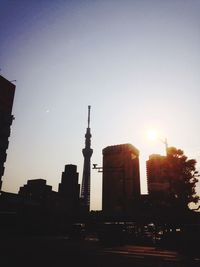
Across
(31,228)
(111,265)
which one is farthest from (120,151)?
(111,265)

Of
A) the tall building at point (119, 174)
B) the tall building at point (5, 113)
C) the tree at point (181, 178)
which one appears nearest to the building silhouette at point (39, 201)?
the tall building at point (5, 113)

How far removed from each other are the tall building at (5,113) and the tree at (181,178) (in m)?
52.9

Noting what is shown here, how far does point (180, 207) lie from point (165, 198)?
3.02 m

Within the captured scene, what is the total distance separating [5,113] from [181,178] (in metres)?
60.6

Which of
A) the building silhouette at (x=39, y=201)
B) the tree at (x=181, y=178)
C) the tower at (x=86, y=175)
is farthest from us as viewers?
the tower at (x=86, y=175)

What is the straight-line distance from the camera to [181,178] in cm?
3491

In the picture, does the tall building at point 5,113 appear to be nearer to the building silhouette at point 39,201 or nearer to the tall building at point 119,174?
the building silhouette at point 39,201

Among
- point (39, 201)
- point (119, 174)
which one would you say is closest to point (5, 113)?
point (39, 201)

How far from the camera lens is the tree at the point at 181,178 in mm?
34625

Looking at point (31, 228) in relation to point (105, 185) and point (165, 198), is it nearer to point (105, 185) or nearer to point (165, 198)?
point (165, 198)

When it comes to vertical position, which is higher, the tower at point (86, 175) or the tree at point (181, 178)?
the tower at point (86, 175)

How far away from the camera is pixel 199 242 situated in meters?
17.9

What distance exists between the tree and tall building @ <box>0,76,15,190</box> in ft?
173

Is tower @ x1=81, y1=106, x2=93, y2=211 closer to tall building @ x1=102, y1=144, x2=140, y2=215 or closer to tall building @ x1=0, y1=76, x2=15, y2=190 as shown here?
tall building @ x1=102, y1=144, x2=140, y2=215
